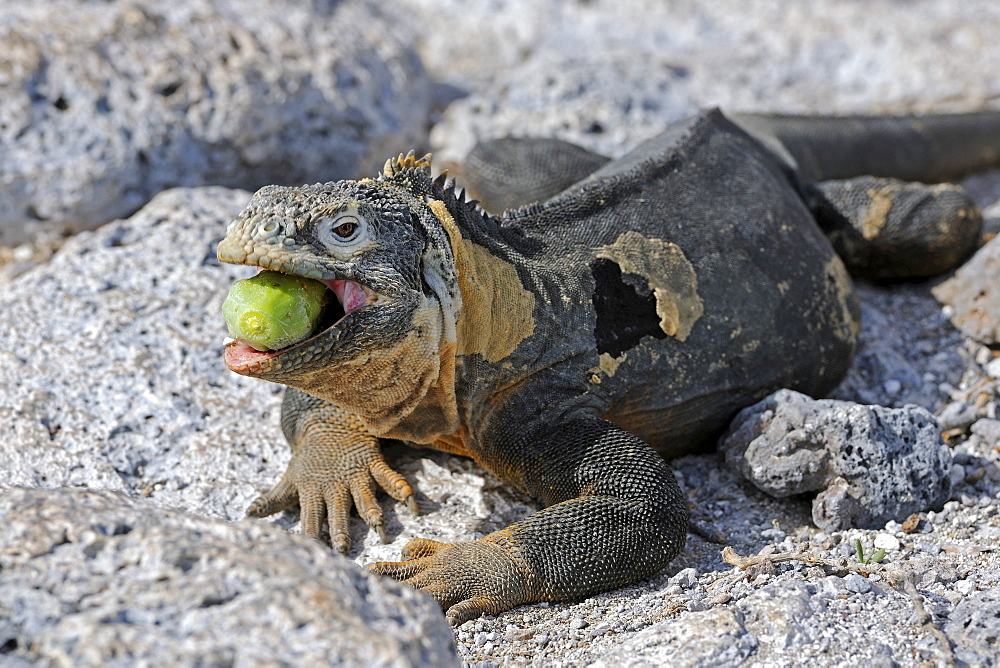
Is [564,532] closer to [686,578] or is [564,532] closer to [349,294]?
[686,578]

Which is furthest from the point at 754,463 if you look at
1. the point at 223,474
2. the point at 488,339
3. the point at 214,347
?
the point at 214,347

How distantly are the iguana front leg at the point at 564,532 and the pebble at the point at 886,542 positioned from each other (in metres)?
0.67

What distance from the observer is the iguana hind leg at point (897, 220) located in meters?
4.80

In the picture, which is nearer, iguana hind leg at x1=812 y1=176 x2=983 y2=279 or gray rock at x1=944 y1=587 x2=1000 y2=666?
gray rock at x1=944 y1=587 x2=1000 y2=666

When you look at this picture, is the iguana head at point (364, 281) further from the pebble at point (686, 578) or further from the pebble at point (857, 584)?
the pebble at point (857, 584)

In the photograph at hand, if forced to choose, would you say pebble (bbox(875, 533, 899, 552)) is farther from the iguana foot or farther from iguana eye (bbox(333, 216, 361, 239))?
iguana eye (bbox(333, 216, 361, 239))

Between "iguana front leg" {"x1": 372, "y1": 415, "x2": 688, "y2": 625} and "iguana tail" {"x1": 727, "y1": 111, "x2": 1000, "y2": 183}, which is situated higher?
"iguana tail" {"x1": 727, "y1": 111, "x2": 1000, "y2": 183}

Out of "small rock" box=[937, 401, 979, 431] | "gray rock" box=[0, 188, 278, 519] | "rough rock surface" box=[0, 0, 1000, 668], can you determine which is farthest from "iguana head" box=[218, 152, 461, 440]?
"small rock" box=[937, 401, 979, 431]

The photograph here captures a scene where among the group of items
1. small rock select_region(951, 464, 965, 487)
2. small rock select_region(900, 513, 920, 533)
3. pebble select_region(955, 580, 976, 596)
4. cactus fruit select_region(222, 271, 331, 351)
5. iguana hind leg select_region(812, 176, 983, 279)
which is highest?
cactus fruit select_region(222, 271, 331, 351)

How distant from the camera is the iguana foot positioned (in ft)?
9.68

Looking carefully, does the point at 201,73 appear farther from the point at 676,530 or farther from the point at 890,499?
the point at 890,499

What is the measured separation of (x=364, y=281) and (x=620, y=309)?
1.14 meters

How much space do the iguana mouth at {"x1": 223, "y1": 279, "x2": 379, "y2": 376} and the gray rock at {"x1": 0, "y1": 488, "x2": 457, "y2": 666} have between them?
61cm

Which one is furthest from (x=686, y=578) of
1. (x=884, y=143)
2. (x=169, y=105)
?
(x=169, y=105)
